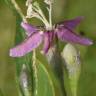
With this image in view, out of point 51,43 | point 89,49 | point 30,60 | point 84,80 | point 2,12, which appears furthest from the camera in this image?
point 2,12

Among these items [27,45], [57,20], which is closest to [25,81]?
[27,45]

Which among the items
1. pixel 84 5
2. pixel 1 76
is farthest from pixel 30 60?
pixel 84 5

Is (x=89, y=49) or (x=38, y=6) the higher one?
(x=38, y=6)

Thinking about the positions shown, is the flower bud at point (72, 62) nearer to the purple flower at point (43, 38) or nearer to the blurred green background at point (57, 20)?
the purple flower at point (43, 38)

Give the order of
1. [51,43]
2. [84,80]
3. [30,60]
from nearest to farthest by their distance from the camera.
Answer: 1. [51,43]
2. [30,60]
3. [84,80]

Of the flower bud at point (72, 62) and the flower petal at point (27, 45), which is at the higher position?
the flower petal at point (27, 45)

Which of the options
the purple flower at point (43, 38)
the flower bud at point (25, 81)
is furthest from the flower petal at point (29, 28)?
the flower bud at point (25, 81)

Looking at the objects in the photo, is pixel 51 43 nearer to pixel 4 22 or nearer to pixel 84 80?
pixel 84 80
